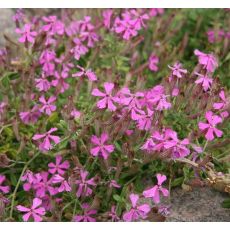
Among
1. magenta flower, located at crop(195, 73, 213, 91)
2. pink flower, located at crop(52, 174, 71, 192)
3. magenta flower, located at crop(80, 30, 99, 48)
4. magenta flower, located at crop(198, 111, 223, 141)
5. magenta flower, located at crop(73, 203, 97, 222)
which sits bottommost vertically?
magenta flower, located at crop(73, 203, 97, 222)

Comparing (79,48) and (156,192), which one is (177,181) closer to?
(156,192)

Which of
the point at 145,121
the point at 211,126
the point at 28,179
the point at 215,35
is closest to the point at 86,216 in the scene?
the point at 28,179

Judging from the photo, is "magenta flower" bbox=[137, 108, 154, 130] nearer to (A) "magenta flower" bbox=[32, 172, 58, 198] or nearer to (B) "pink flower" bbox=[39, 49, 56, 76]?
(A) "magenta flower" bbox=[32, 172, 58, 198]

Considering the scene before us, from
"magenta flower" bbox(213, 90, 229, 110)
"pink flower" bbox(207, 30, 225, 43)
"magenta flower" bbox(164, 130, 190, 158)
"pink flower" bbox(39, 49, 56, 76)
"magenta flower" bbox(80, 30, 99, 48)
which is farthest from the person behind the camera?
"pink flower" bbox(207, 30, 225, 43)

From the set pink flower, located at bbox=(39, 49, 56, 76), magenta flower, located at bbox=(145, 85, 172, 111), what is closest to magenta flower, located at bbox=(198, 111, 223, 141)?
magenta flower, located at bbox=(145, 85, 172, 111)

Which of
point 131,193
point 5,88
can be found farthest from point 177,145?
point 5,88

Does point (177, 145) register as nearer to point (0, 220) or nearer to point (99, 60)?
point (0, 220)
